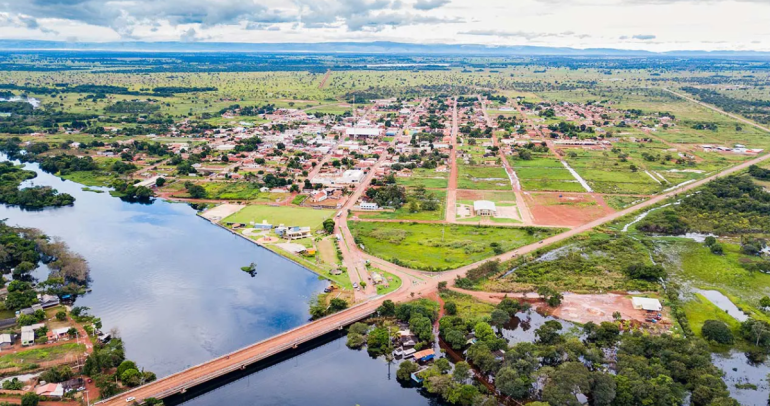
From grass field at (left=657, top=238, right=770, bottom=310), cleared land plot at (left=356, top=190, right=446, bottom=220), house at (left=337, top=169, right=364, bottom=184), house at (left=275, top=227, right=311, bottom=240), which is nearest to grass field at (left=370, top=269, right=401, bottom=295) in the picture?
house at (left=275, top=227, right=311, bottom=240)

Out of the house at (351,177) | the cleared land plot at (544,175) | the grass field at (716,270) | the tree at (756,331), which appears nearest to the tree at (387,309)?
the tree at (756,331)

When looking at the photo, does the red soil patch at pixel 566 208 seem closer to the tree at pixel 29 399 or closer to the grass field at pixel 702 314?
the grass field at pixel 702 314

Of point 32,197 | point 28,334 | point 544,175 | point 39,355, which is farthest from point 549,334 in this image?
point 32,197

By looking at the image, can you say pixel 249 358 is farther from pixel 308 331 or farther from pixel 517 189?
pixel 517 189

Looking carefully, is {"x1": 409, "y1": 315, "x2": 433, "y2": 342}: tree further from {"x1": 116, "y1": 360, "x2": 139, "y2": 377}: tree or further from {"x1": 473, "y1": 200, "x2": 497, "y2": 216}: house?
{"x1": 473, "y1": 200, "x2": 497, "y2": 216}: house

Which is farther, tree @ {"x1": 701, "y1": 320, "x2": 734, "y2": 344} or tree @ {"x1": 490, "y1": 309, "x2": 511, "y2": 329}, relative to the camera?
tree @ {"x1": 490, "y1": 309, "x2": 511, "y2": 329}

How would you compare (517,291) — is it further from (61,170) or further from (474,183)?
(61,170)

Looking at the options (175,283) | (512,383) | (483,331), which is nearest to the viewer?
(512,383)
